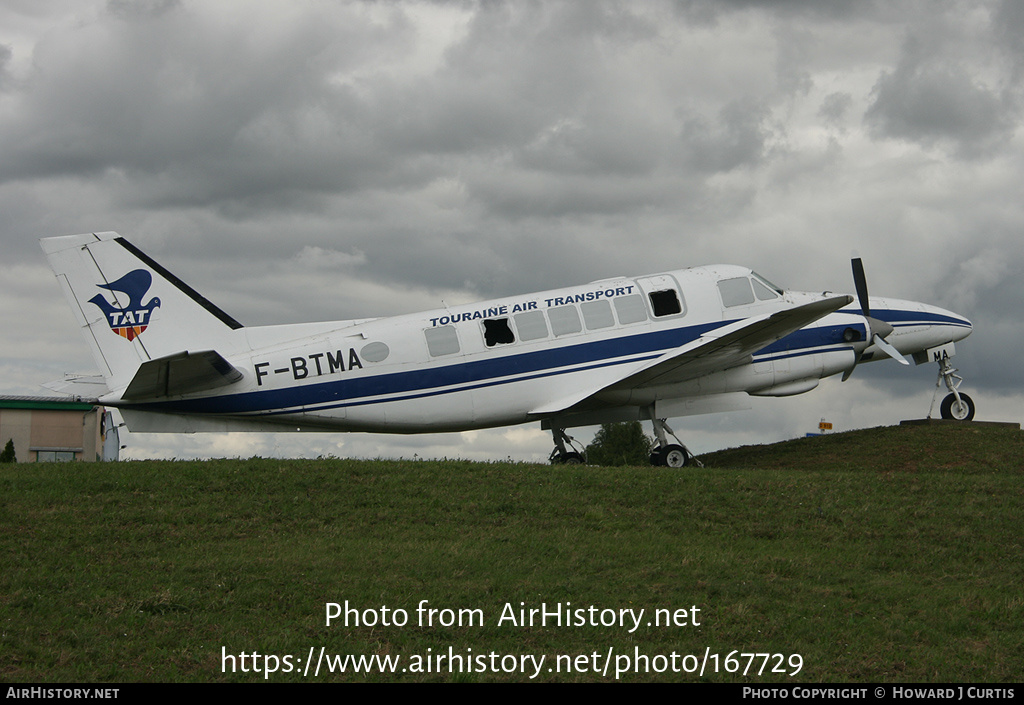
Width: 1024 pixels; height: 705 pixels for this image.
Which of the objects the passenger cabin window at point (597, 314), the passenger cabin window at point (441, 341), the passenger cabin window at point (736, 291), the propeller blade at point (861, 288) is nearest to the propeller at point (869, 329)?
the propeller blade at point (861, 288)

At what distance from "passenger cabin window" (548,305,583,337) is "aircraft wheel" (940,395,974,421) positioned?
42.2 feet

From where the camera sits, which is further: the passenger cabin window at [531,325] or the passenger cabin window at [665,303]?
the passenger cabin window at [665,303]

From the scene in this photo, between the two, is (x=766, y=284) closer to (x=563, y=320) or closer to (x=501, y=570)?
(x=563, y=320)

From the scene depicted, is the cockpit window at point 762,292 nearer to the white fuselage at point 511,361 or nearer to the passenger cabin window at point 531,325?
the white fuselage at point 511,361

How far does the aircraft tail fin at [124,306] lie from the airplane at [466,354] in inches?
1.2

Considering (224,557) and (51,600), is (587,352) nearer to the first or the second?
(224,557)

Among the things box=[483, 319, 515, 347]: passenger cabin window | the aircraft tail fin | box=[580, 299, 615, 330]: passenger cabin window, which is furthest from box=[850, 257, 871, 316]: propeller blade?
the aircraft tail fin

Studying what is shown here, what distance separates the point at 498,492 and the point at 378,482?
93.2 inches

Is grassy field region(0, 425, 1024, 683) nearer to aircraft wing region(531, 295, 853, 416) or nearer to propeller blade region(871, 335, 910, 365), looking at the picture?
aircraft wing region(531, 295, 853, 416)

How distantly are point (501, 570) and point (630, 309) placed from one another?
10.3 m

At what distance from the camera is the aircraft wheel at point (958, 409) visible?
26.7 meters

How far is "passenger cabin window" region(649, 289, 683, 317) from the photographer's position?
21.7m

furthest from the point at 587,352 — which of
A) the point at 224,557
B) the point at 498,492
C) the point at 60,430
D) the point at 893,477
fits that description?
the point at 60,430

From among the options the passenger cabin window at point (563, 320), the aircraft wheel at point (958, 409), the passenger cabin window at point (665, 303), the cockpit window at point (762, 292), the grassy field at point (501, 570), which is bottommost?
the grassy field at point (501, 570)
